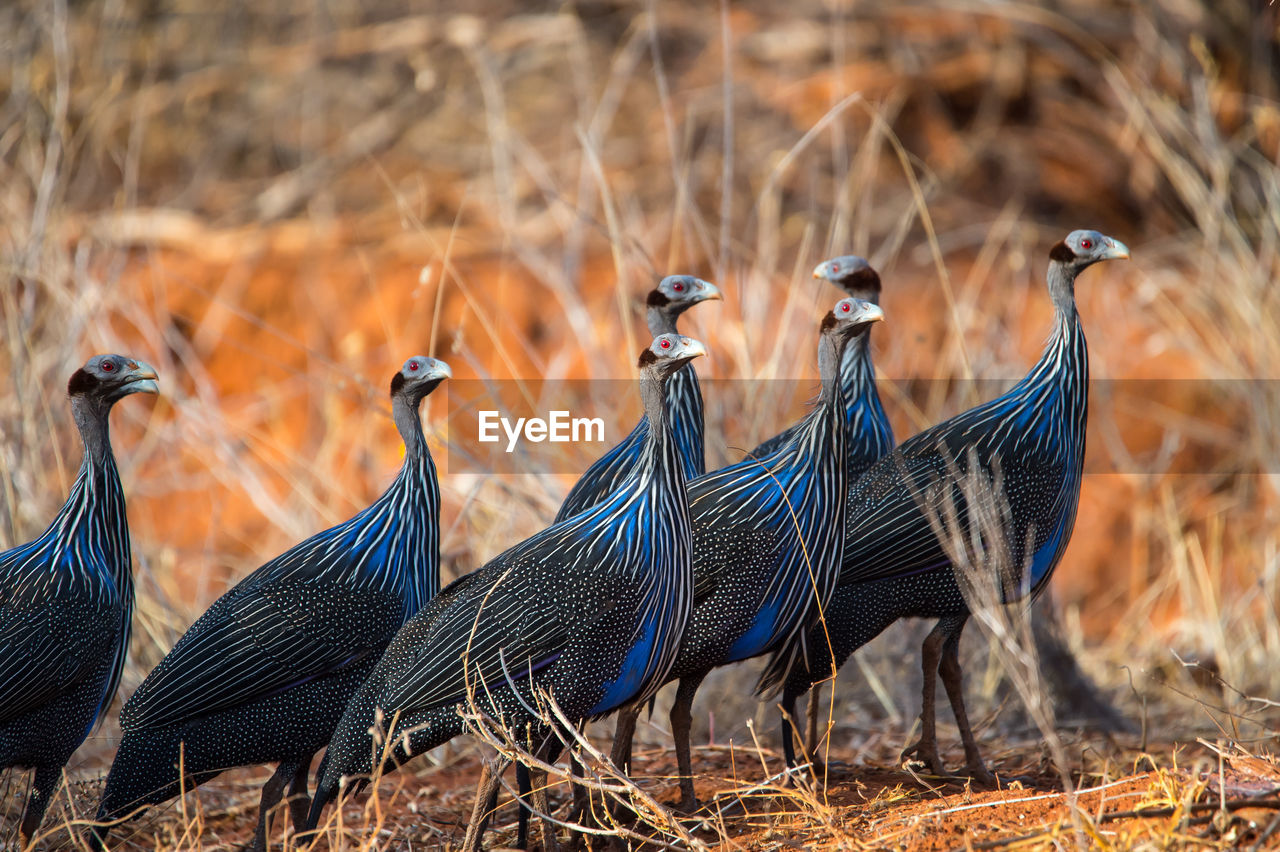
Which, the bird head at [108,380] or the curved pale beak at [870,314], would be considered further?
the bird head at [108,380]

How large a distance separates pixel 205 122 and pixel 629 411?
563 centimetres

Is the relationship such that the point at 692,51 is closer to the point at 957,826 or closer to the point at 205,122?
the point at 205,122

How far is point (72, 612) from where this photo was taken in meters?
3.84

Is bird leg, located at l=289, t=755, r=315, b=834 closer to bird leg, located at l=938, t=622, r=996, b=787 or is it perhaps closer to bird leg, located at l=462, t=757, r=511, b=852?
bird leg, located at l=462, t=757, r=511, b=852

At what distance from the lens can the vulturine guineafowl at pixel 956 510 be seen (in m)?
4.17

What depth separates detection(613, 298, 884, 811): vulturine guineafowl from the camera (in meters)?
3.87

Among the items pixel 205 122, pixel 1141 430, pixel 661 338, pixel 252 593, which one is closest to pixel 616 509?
pixel 661 338

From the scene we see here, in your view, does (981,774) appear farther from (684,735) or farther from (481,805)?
(481,805)

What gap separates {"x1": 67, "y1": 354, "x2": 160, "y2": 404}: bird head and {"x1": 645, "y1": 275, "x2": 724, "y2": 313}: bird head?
1634 millimetres

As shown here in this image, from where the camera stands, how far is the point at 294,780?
4.08 metres

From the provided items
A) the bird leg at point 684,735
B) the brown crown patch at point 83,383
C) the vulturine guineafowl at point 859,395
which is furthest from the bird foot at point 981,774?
the brown crown patch at point 83,383

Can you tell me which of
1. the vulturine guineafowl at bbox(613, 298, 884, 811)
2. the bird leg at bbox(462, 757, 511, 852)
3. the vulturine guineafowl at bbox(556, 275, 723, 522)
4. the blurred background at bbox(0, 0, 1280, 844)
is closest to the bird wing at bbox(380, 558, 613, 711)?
the bird leg at bbox(462, 757, 511, 852)

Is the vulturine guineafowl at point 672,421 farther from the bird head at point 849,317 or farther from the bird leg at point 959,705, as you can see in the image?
the bird leg at point 959,705

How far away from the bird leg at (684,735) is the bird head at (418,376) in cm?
117
